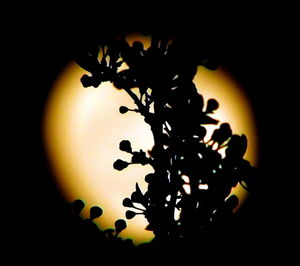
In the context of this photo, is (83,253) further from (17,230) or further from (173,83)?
(17,230)

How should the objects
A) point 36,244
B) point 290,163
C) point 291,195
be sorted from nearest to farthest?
point 36,244 < point 291,195 < point 290,163

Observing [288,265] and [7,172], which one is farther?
[7,172]

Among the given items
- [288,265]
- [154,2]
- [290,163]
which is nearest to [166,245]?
[288,265]

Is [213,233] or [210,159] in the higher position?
[210,159]

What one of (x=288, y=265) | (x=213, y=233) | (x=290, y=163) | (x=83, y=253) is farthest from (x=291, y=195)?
(x=83, y=253)

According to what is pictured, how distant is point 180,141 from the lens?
1.46m

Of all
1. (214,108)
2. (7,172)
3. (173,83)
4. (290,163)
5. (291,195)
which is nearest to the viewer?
(214,108)

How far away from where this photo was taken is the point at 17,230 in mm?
3133

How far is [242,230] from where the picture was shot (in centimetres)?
166

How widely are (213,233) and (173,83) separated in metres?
0.75

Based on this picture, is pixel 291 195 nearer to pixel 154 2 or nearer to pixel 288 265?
pixel 288 265

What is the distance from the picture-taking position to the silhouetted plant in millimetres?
1396

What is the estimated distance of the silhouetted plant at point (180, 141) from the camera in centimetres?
140

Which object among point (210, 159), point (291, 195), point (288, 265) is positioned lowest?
point (288, 265)
